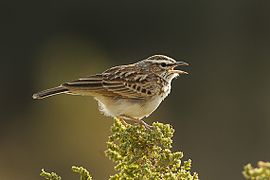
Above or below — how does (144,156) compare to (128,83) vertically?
below

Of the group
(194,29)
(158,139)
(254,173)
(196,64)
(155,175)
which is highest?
(194,29)

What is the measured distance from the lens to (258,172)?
4.02 meters

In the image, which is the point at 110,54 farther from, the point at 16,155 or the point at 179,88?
the point at 16,155

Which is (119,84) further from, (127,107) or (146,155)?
(146,155)

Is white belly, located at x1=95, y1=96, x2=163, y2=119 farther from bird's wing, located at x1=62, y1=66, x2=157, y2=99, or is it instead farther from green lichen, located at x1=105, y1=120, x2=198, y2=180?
green lichen, located at x1=105, y1=120, x2=198, y2=180

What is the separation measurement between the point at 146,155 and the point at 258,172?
107 cm

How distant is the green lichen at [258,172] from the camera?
3.94 meters

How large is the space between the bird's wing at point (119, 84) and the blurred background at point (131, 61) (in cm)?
868

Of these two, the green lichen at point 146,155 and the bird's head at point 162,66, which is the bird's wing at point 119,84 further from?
the green lichen at point 146,155

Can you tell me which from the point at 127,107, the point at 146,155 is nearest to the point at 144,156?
the point at 146,155

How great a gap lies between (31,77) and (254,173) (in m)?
22.3

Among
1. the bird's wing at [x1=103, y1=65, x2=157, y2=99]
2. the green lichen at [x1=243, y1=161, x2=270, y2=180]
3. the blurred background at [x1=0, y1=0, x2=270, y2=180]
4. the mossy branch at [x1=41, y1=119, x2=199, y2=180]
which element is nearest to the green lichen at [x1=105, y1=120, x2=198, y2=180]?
the mossy branch at [x1=41, y1=119, x2=199, y2=180]

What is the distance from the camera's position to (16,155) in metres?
19.2

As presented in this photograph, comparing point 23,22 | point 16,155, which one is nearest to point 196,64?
point 23,22
